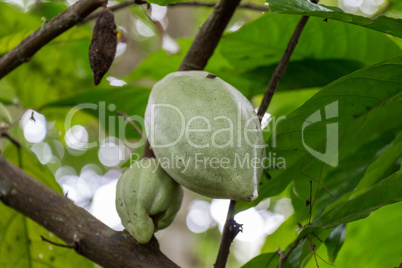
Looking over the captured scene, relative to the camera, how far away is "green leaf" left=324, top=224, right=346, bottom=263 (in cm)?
89

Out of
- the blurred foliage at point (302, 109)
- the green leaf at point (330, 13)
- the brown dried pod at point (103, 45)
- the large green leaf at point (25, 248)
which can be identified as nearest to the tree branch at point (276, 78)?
the blurred foliage at point (302, 109)

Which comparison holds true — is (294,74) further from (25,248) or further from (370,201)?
(25,248)

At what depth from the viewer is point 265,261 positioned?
886mm

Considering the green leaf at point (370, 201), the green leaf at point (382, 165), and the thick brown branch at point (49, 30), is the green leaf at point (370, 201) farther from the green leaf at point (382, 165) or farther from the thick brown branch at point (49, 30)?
the thick brown branch at point (49, 30)

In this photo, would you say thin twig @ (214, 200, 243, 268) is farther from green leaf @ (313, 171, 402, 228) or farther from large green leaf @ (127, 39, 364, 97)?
large green leaf @ (127, 39, 364, 97)

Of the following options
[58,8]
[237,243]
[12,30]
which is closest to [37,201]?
[12,30]

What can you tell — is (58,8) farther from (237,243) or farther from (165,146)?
(237,243)

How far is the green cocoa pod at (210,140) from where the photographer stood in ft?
2.22

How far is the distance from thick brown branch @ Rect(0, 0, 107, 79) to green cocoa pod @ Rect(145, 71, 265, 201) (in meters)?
0.20

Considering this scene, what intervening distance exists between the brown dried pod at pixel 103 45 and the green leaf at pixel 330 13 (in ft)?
0.93

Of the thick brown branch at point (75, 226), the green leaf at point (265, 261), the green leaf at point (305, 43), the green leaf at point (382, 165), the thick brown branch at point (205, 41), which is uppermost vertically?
the thick brown branch at point (205, 41)

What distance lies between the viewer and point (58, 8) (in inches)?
61.5

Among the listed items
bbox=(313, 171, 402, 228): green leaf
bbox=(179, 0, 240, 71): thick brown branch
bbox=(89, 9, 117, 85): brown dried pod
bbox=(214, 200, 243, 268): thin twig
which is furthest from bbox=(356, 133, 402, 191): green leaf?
bbox=(89, 9, 117, 85): brown dried pod

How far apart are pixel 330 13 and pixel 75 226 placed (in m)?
0.55
